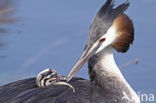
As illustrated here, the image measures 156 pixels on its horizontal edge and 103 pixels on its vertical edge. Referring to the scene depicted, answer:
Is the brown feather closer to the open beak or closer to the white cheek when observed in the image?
the white cheek

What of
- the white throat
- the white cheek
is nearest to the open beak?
the white cheek

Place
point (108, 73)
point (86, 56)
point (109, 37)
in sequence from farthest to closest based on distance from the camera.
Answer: point (108, 73) < point (109, 37) < point (86, 56)

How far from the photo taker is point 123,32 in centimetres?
994

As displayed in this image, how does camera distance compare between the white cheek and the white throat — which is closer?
the white cheek

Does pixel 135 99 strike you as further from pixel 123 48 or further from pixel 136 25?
pixel 136 25

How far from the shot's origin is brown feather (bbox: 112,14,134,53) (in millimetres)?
9898

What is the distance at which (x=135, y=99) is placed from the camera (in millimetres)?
9883

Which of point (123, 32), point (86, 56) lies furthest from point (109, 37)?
point (86, 56)

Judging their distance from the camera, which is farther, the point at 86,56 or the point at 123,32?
the point at 123,32

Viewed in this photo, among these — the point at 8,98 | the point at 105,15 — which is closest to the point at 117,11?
the point at 105,15

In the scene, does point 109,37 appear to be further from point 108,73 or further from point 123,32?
point 108,73

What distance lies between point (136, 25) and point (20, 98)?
4258mm

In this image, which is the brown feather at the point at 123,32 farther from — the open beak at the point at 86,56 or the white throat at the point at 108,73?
the open beak at the point at 86,56

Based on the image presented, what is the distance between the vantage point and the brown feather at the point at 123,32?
32.5ft
